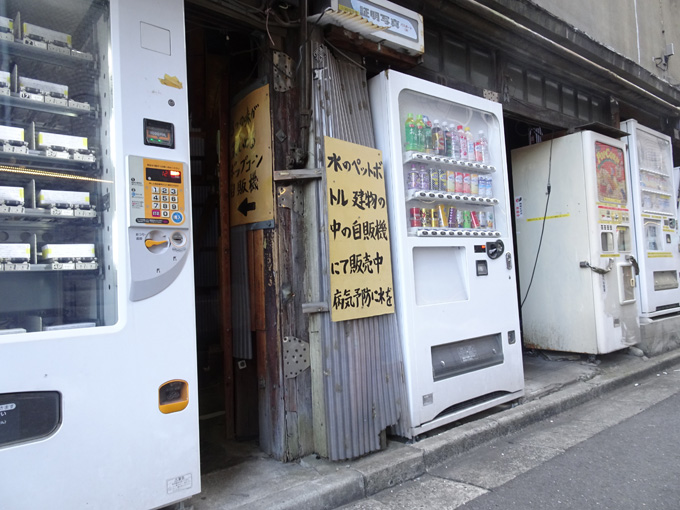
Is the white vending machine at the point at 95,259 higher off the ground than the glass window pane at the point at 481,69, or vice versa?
the glass window pane at the point at 481,69

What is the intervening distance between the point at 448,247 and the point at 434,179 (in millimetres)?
603

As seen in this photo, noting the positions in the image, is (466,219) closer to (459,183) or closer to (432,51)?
(459,183)

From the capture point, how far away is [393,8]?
377 centimetres

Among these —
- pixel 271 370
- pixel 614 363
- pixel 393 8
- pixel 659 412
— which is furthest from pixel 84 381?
pixel 614 363

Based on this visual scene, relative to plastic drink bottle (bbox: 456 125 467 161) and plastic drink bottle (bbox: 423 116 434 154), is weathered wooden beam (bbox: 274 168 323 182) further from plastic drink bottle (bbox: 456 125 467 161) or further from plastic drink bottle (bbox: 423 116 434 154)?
plastic drink bottle (bbox: 456 125 467 161)

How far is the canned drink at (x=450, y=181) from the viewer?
14.0ft

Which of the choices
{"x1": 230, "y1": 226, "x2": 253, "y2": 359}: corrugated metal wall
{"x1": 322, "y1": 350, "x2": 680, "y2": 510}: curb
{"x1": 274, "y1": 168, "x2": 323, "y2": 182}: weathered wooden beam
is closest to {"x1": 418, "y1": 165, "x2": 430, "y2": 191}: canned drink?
{"x1": 274, "y1": 168, "x2": 323, "y2": 182}: weathered wooden beam

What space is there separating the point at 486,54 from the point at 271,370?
406 centimetres

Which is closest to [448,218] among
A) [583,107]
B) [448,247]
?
[448,247]

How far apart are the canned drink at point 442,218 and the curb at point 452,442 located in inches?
66.7

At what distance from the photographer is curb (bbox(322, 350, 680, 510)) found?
301 cm

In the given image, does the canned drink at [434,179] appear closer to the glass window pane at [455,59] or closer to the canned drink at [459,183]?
the canned drink at [459,183]

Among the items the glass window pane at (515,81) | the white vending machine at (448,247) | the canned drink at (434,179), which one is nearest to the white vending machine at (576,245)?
the glass window pane at (515,81)

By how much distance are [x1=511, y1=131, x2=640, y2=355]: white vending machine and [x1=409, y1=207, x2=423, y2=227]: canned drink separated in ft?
9.40
